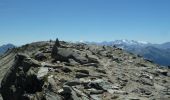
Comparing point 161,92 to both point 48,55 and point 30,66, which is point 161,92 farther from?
point 48,55

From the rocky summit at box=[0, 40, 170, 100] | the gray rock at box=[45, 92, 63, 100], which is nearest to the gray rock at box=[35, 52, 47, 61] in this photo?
the rocky summit at box=[0, 40, 170, 100]

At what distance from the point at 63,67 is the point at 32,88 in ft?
14.6

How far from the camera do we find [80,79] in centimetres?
3278

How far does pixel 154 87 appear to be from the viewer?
109 feet

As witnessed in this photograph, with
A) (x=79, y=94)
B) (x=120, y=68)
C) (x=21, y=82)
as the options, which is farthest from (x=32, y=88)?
(x=120, y=68)

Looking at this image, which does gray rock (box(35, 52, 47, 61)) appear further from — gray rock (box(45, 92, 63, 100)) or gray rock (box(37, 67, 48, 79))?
gray rock (box(45, 92, 63, 100))

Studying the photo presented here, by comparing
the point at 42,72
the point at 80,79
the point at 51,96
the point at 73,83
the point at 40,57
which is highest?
the point at 40,57

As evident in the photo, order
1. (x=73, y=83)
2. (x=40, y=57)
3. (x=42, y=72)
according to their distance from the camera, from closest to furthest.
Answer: (x=73, y=83), (x=42, y=72), (x=40, y=57)

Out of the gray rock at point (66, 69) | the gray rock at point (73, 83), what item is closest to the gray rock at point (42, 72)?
the gray rock at point (66, 69)

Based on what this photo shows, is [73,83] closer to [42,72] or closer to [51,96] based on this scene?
[51,96]

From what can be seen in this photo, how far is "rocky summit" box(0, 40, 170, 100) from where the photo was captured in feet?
96.5

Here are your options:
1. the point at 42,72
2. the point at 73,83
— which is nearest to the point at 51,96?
the point at 73,83

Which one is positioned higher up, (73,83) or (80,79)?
(80,79)

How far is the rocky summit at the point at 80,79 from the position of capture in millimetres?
29423
